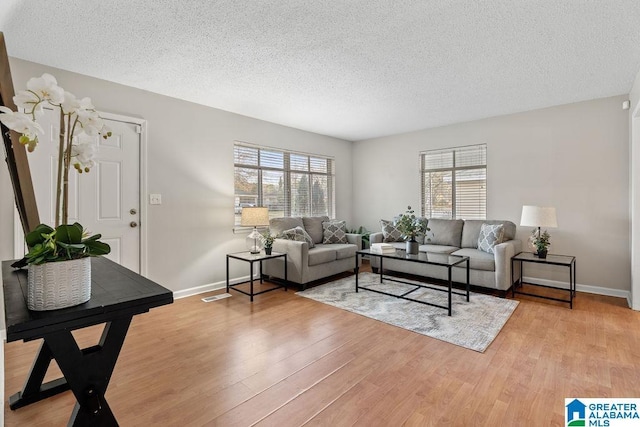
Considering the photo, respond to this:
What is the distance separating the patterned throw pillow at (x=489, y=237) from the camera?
13.0ft

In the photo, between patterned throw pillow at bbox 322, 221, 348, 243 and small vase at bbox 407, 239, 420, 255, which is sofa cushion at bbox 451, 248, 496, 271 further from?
patterned throw pillow at bbox 322, 221, 348, 243

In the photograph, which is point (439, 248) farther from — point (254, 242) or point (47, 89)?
point (47, 89)

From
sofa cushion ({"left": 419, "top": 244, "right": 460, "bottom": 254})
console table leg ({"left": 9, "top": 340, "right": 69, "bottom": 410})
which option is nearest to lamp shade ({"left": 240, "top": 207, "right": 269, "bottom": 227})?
sofa cushion ({"left": 419, "top": 244, "right": 460, "bottom": 254})

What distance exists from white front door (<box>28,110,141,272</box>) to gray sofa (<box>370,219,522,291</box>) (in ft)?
11.1

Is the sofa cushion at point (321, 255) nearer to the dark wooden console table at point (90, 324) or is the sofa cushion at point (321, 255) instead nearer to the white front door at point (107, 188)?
the white front door at point (107, 188)

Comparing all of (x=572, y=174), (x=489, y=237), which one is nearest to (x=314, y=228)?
(x=489, y=237)

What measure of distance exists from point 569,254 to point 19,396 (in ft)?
18.0

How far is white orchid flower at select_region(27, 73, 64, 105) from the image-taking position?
3.27ft

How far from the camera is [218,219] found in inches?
167

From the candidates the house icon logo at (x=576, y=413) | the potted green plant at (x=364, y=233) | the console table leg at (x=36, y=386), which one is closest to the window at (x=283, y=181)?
the potted green plant at (x=364, y=233)

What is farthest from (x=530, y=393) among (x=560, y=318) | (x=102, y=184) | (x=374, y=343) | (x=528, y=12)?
(x=102, y=184)

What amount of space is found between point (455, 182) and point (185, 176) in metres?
4.04

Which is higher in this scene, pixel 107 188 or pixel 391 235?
pixel 107 188

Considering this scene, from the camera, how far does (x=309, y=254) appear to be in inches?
163
